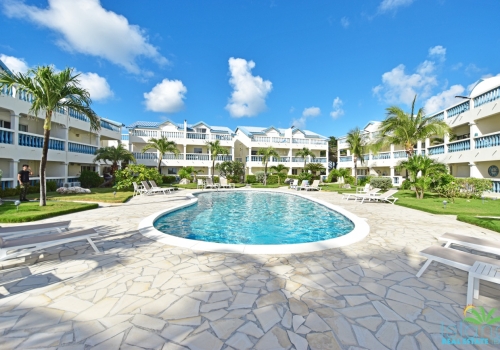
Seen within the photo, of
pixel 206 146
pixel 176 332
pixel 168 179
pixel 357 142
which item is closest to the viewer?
pixel 176 332

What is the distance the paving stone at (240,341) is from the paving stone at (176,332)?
0.50 metres

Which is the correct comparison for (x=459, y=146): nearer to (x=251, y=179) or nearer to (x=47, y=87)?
(x=251, y=179)

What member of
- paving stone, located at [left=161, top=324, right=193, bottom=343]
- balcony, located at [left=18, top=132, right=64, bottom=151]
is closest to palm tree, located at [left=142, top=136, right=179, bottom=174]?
balcony, located at [left=18, top=132, right=64, bottom=151]

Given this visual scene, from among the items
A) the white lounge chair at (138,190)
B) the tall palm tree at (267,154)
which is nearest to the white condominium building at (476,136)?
the tall palm tree at (267,154)

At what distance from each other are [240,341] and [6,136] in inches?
834

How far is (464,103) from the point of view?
843 inches

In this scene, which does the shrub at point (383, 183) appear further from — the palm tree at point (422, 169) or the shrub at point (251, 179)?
the shrub at point (251, 179)

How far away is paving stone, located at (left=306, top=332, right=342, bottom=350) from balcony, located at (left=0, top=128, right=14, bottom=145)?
840 inches

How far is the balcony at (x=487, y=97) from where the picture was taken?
57.9 ft

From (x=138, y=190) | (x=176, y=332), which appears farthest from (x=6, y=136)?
(x=176, y=332)

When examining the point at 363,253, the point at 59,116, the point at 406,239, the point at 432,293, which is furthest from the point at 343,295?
the point at 59,116

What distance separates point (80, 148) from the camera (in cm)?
2366

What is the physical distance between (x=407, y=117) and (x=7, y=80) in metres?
25.9

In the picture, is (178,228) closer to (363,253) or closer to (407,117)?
(363,253)
